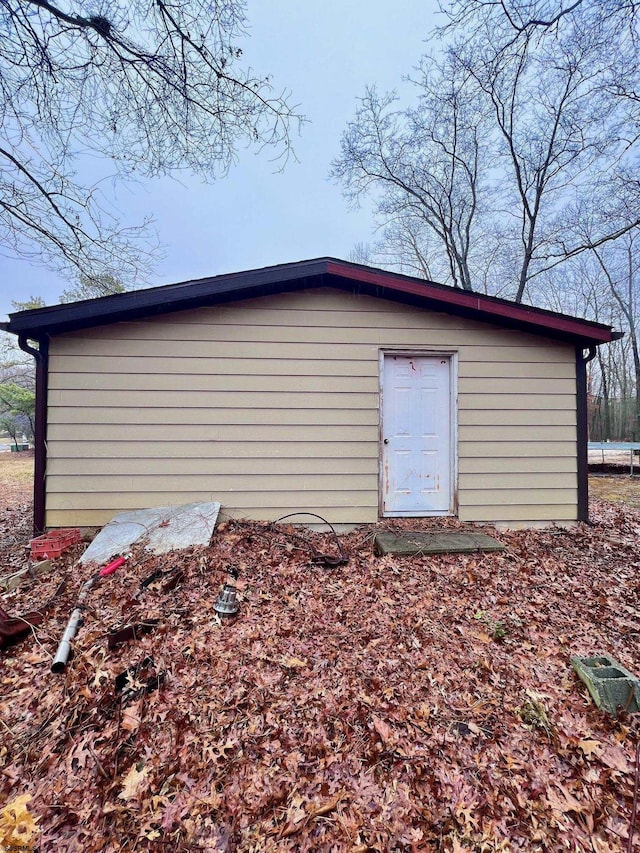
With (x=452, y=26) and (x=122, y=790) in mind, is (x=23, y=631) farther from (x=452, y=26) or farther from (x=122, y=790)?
(x=452, y=26)

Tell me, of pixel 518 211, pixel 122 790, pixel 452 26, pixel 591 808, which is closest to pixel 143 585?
pixel 122 790

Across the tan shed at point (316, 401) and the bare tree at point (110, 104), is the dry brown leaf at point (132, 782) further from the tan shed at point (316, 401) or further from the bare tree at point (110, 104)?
the bare tree at point (110, 104)

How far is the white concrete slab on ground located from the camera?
333 centimetres

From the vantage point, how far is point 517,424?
4.42 meters

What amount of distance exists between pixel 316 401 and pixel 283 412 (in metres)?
0.41

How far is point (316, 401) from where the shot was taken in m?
4.24

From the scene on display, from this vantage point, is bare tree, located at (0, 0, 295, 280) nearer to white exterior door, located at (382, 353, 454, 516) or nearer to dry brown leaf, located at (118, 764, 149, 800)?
white exterior door, located at (382, 353, 454, 516)

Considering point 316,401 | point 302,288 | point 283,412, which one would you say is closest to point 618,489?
point 316,401

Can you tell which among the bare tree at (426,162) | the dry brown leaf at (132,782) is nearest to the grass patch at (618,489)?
the dry brown leaf at (132,782)

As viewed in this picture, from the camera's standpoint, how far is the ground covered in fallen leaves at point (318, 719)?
1417mm

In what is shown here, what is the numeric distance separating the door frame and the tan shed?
2cm

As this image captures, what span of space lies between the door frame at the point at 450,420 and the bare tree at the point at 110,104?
2.97 meters

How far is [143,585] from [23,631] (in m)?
0.73

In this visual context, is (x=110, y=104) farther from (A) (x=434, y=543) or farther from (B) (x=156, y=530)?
(A) (x=434, y=543)
